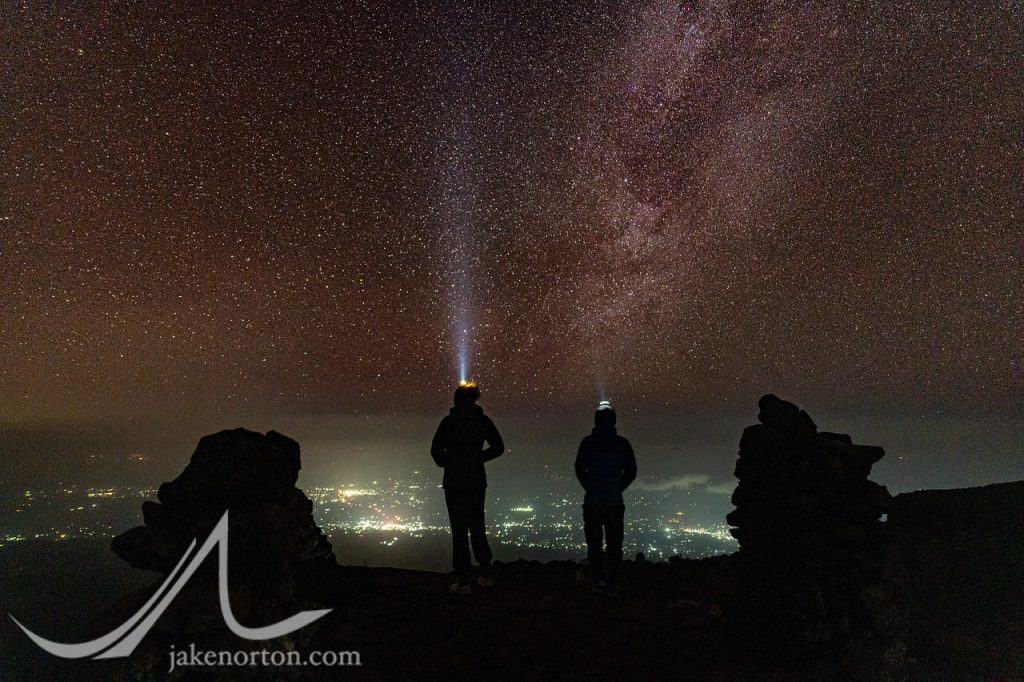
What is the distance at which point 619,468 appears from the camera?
932 centimetres

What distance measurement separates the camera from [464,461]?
9375 mm

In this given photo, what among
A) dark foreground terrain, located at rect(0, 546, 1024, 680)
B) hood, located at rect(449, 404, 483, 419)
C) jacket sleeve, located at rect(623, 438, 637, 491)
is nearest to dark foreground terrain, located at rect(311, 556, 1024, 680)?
dark foreground terrain, located at rect(0, 546, 1024, 680)

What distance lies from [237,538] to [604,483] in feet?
17.6

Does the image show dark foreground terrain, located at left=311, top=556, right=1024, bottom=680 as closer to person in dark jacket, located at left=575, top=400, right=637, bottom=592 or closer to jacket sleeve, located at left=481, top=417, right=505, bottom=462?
person in dark jacket, located at left=575, top=400, right=637, bottom=592

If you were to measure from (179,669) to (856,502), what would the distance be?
8.34 meters

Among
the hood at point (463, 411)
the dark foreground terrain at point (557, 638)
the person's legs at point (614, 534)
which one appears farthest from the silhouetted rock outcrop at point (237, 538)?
the person's legs at point (614, 534)

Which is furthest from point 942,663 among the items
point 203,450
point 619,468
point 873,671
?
point 203,450

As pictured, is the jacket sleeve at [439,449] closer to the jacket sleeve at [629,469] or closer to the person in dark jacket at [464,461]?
the person in dark jacket at [464,461]

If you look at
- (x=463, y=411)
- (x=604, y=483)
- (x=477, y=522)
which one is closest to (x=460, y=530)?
(x=477, y=522)

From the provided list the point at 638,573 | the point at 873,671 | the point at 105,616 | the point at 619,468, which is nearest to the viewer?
the point at 873,671

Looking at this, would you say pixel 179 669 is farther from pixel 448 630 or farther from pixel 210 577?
pixel 448 630

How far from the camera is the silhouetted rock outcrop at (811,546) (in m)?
6.76

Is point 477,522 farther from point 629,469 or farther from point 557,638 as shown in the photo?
point 629,469

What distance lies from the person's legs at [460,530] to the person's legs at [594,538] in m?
1.97
